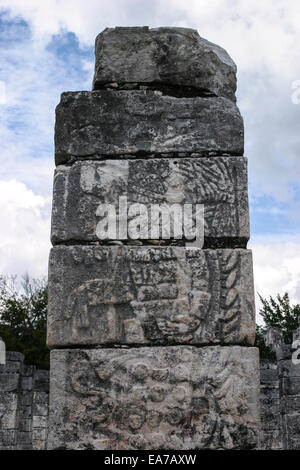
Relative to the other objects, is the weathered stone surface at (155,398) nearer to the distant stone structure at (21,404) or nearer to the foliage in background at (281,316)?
the distant stone structure at (21,404)

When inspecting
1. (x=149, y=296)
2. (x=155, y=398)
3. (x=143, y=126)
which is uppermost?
(x=143, y=126)

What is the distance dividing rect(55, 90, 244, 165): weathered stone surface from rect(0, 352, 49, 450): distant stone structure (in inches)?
263

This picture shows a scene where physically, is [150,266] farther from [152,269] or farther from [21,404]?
[21,404]

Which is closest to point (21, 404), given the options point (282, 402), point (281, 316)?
point (282, 402)

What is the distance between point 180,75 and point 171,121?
37cm

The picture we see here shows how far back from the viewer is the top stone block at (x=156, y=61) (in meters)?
4.17

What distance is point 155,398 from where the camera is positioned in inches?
144

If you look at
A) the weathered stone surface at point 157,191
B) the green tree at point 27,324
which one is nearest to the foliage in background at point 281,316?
the green tree at point 27,324

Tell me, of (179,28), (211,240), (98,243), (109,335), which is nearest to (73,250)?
(98,243)

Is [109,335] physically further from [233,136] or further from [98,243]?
[233,136]

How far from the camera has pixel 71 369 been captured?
12.2 feet

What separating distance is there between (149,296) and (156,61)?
166cm

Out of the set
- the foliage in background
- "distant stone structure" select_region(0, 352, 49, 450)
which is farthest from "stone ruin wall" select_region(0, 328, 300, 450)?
the foliage in background

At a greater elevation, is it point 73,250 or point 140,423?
point 73,250
